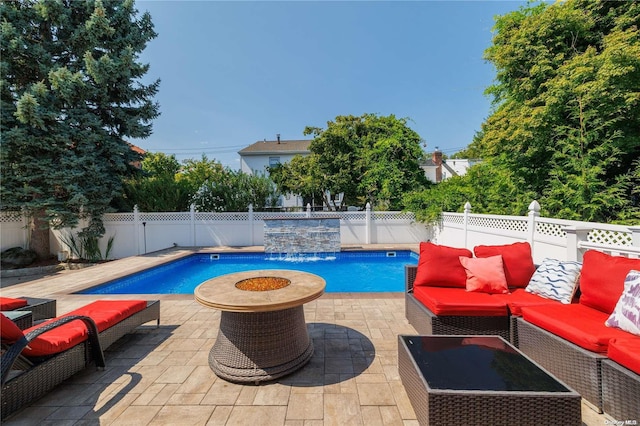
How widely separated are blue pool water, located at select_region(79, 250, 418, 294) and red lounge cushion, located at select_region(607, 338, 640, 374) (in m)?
4.66

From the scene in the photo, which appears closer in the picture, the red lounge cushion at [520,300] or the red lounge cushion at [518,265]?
the red lounge cushion at [520,300]

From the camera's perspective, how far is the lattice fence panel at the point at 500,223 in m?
6.31

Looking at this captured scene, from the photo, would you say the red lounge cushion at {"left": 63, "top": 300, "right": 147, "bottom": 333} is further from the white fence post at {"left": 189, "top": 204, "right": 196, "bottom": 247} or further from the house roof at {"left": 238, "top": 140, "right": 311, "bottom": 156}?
the house roof at {"left": 238, "top": 140, "right": 311, "bottom": 156}

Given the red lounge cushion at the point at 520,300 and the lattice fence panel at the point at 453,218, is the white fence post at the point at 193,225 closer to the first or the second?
the lattice fence panel at the point at 453,218

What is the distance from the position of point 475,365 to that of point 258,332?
66.4 inches

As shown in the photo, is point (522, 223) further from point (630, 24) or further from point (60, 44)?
point (60, 44)

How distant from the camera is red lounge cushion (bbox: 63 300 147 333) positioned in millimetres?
2719

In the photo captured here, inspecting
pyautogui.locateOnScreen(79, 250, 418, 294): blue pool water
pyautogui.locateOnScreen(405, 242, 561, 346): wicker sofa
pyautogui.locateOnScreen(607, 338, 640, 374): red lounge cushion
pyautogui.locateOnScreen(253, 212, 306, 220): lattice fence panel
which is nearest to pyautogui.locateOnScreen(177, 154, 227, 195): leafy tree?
pyautogui.locateOnScreen(253, 212, 306, 220): lattice fence panel

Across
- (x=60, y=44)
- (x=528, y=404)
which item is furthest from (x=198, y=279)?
(x=60, y=44)

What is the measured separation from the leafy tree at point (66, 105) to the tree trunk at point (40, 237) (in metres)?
0.03

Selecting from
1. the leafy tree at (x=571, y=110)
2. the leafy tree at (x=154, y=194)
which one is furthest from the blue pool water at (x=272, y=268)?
the leafy tree at (x=571, y=110)

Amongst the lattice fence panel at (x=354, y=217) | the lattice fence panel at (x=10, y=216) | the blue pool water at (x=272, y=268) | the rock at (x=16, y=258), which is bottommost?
the blue pool water at (x=272, y=268)

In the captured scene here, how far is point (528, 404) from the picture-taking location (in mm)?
1569

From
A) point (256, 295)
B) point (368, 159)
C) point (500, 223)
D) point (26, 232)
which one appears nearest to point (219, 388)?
point (256, 295)
